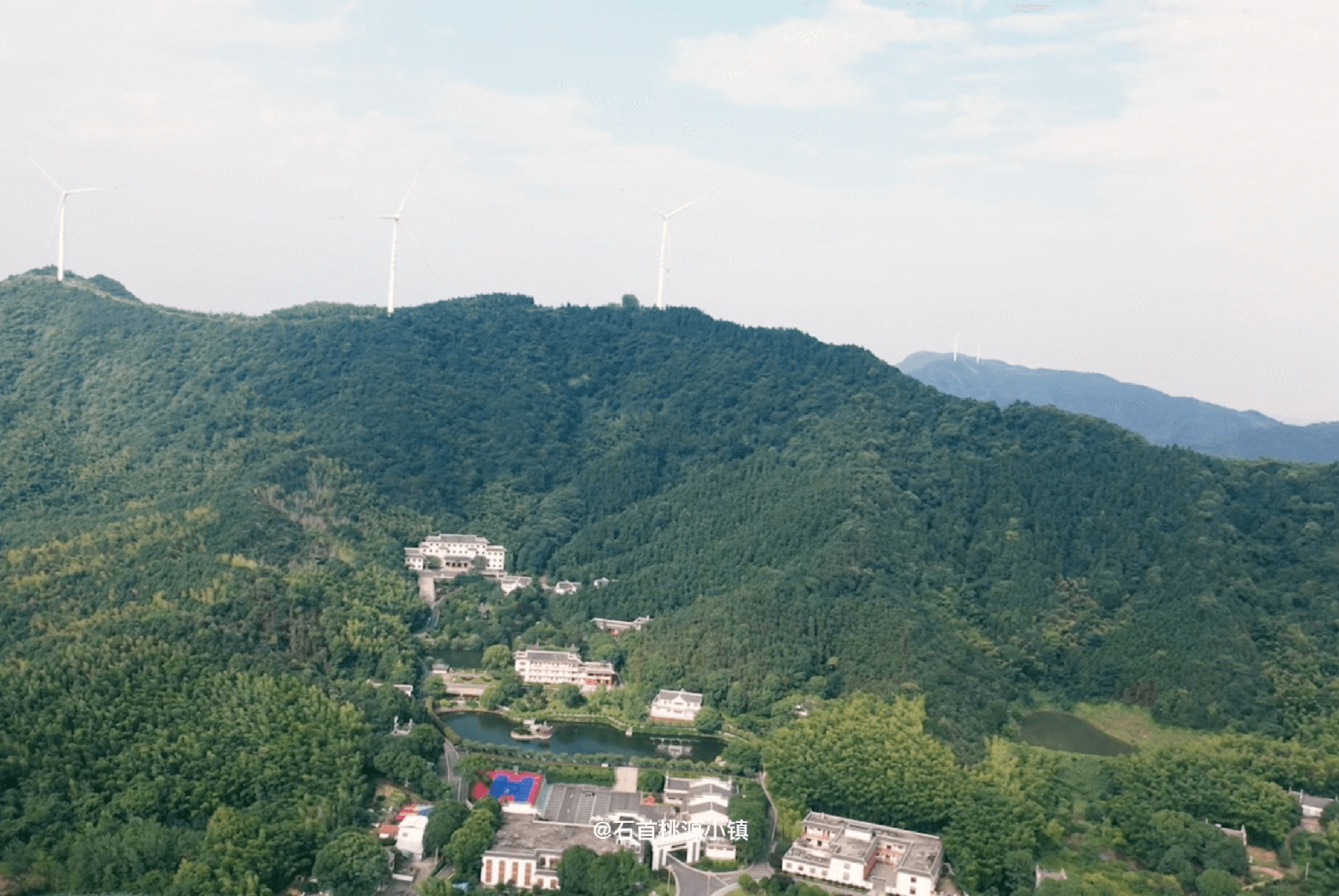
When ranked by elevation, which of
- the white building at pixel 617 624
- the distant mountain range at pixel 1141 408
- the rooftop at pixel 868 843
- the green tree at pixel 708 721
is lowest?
the rooftop at pixel 868 843

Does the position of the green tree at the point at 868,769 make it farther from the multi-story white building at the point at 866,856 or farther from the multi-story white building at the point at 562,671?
the multi-story white building at the point at 562,671

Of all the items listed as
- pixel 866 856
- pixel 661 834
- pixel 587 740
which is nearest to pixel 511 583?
pixel 587 740

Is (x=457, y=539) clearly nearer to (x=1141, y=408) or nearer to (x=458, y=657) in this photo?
(x=458, y=657)

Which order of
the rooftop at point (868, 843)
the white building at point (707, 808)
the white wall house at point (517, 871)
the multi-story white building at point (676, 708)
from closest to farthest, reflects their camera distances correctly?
the white wall house at point (517, 871)
the rooftop at point (868, 843)
the white building at point (707, 808)
the multi-story white building at point (676, 708)

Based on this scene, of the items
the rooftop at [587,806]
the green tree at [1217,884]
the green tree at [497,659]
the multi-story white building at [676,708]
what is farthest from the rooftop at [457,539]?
the green tree at [1217,884]

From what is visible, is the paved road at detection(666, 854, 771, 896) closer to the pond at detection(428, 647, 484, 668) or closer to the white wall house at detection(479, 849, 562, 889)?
the white wall house at detection(479, 849, 562, 889)

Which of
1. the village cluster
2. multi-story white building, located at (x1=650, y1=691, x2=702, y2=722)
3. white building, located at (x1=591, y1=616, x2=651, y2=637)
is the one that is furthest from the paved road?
white building, located at (x1=591, y1=616, x2=651, y2=637)
